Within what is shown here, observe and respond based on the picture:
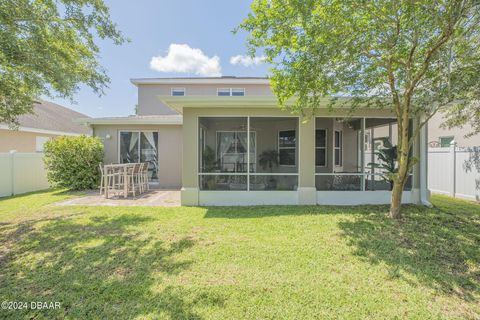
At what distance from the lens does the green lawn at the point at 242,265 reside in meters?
2.81

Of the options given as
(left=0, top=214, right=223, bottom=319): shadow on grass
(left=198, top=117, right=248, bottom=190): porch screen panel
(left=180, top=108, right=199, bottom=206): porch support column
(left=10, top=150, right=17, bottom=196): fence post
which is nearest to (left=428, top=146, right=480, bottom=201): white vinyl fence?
(left=198, top=117, right=248, bottom=190): porch screen panel

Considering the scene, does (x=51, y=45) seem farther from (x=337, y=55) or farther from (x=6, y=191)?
(x=6, y=191)

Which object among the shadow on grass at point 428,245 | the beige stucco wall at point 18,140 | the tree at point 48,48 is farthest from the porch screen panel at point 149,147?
the shadow on grass at point 428,245

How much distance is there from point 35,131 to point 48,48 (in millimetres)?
12403

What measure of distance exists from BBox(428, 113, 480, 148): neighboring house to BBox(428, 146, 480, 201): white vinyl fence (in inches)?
138

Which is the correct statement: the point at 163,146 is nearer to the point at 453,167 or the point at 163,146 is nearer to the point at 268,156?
the point at 268,156

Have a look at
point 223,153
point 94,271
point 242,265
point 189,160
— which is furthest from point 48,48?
point 242,265

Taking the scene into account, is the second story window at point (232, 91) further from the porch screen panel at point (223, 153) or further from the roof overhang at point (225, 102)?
the roof overhang at point (225, 102)

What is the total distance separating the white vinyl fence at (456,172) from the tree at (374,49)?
359 centimetres

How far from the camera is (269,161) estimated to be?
8602 millimetres

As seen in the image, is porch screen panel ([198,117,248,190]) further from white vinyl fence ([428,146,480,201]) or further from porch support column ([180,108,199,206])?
white vinyl fence ([428,146,480,201])

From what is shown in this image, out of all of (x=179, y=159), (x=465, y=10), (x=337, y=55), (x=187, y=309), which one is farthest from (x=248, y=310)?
(x=179, y=159)

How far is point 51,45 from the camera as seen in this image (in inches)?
212

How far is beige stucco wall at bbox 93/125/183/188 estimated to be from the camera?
11.2m
